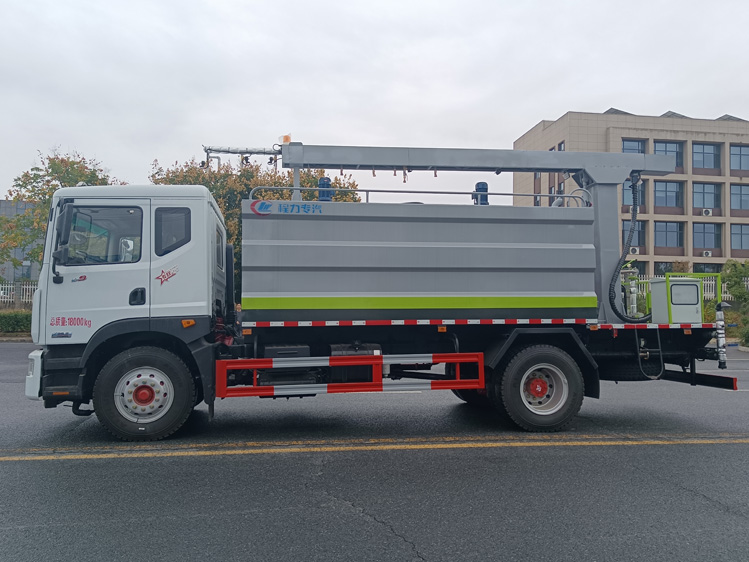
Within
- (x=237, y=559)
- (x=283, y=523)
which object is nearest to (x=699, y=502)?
(x=283, y=523)

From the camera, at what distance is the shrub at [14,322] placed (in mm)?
22828

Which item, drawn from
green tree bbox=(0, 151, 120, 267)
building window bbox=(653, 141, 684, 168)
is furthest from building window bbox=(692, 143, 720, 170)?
green tree bbox=(0, 151, 120, 267)

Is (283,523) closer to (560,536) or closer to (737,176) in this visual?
(560,536)

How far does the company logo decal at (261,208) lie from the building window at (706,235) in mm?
46062

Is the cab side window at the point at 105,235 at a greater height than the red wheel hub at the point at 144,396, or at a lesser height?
greater

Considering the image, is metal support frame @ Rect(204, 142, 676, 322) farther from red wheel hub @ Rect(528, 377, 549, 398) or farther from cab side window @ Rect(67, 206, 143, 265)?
cab side window @ Rect(67, 206, 143, 265)

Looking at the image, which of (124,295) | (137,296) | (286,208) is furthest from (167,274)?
(286,208)

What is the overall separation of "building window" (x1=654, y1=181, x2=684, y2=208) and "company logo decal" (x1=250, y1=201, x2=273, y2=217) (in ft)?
144

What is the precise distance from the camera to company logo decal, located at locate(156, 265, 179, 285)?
255 inches

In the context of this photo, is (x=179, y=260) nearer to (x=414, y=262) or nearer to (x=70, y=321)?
(x=70, y=321)

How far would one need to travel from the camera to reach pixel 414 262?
6887mm

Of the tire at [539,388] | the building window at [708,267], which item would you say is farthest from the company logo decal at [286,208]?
the building window at [708,267]

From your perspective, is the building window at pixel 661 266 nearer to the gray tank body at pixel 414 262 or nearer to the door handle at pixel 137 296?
the gray tank body at pixel 414 262

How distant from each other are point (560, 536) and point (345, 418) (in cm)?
415
